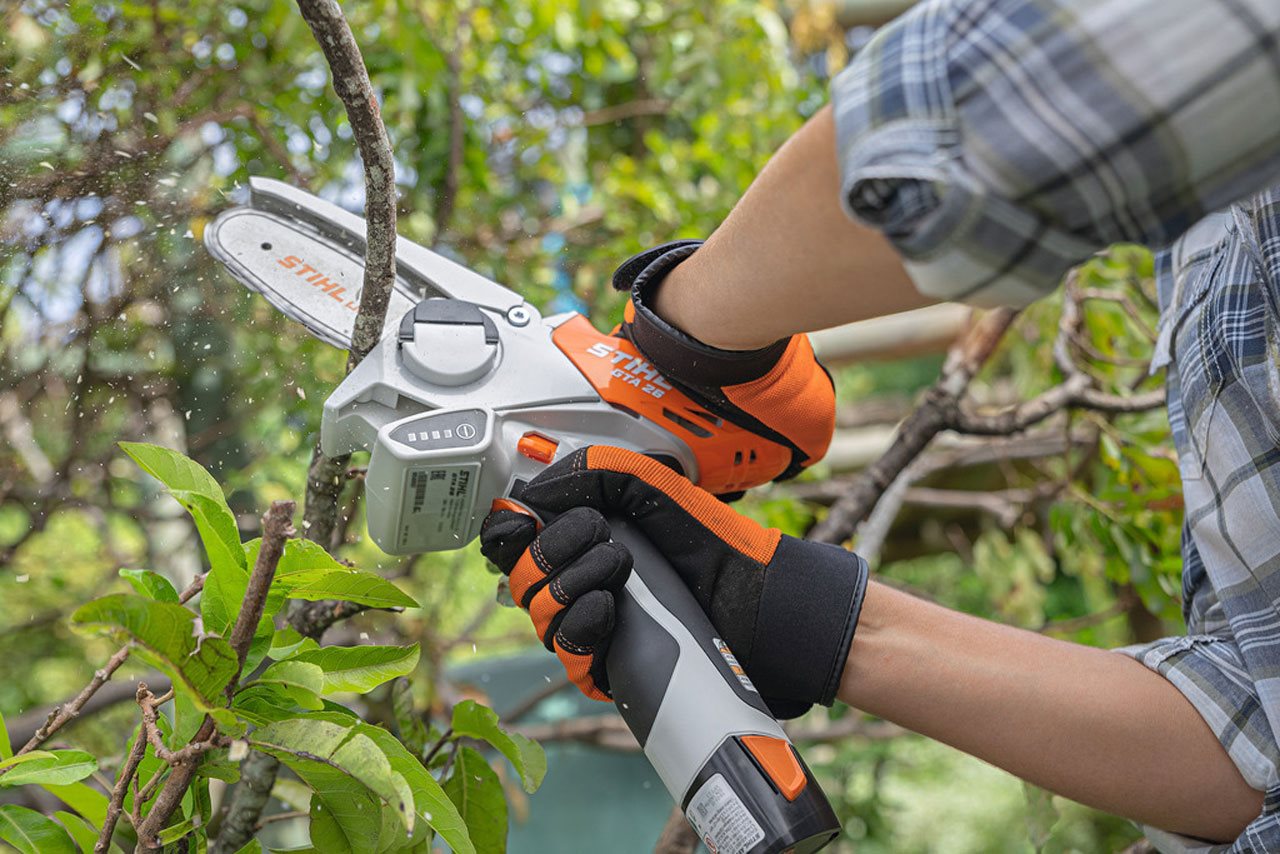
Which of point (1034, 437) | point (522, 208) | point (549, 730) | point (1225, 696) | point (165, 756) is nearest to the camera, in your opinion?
point (165, 756)

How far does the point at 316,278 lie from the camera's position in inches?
39.4

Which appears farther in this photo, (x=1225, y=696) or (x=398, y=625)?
(x=398, y=625)

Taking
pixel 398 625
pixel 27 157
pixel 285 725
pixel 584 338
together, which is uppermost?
pixel 27 157

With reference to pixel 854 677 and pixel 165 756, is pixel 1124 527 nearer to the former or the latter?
pixel 854 677

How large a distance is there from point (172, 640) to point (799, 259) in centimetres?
46

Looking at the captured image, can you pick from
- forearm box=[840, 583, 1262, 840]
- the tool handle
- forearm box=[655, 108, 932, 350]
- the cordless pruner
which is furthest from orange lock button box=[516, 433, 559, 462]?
→ forearm box=[840, 583, 1262, 840]

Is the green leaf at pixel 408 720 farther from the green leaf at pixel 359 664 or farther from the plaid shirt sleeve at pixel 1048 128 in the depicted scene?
the plaid shirt sleeve at pixel 1048 128

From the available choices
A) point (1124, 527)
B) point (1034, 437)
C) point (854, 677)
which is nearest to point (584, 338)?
point (854, 677)

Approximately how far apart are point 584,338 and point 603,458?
152 millimetres

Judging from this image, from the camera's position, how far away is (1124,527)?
→ 4.91 feet

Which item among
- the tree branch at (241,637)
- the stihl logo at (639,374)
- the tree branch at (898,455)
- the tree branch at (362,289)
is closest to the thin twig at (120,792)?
the tree branch at (241,637)

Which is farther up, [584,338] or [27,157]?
[27,157]

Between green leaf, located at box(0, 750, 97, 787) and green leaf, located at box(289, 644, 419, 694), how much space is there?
15cm

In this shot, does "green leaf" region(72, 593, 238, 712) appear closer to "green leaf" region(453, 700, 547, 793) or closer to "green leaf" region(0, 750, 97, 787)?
A: "green leaf" region(0, 750, 97, 787)
